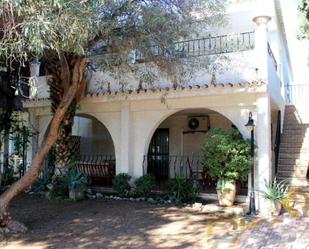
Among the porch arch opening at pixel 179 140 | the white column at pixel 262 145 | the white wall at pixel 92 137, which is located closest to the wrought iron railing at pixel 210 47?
the white column at pixel 262 145

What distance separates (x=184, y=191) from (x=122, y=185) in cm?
211

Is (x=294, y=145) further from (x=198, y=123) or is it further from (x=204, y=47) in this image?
(x=204, y=47)

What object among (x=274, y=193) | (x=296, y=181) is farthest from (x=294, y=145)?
(x=274, y=193)

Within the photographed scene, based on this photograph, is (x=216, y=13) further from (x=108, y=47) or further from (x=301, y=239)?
(x=301, y=239)

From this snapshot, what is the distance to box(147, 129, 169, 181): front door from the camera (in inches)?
686

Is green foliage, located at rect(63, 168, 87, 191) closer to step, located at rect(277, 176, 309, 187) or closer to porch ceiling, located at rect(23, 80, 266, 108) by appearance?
porch ceiling, located at rect(23, 80, 266, 108)

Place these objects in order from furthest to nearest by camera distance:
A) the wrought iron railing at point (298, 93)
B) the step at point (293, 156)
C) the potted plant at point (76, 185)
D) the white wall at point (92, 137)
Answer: the wrought iron railing at point (298, 93), the white wall at point (92, 137), the step at point (293, 156), the potted plant at point (76, 185)

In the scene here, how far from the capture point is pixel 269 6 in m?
13.8

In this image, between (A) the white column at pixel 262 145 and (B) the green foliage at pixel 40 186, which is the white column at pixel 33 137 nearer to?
(B) the green foliage at pixel 40 186

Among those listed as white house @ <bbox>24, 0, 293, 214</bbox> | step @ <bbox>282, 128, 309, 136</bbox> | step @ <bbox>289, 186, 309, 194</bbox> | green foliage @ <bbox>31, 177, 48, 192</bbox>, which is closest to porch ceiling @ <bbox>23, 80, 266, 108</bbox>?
white house @ <bbox>24, 0, 293, 214</bbox>

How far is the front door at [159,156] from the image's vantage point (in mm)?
17422

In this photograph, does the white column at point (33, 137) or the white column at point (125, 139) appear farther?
the white column at point (33, 137)

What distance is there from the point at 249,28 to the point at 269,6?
2.27 metres

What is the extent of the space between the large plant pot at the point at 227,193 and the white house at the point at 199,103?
74cm
